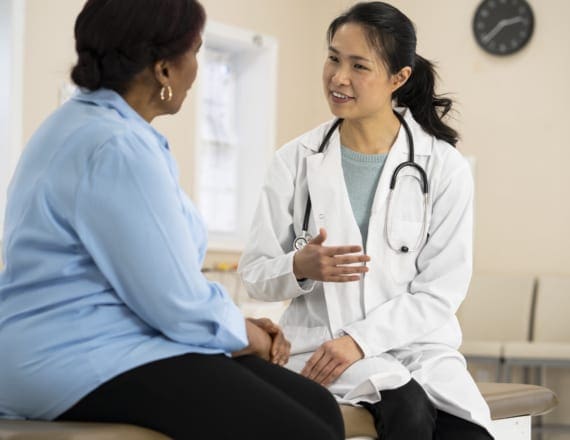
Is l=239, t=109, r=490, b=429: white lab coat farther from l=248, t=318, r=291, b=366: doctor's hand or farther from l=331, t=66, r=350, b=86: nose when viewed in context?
l=248, t=318, r=291, b=366: doctor's hand

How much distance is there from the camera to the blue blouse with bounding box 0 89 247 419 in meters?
1.28

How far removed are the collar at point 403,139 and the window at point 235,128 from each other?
3808mm

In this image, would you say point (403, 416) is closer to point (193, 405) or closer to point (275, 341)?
point (275, 341)

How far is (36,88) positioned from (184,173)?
116 centimetres

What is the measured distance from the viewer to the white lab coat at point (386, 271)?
194cm

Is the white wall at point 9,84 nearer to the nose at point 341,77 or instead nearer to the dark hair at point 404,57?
the dark hair at point 404,57

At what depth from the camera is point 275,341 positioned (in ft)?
5.16

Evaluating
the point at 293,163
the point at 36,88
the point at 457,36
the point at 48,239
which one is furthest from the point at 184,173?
the point at 48,239

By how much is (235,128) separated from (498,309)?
2.24 m

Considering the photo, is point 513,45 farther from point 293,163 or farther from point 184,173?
point 293,163

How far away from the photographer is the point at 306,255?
6.11 feet

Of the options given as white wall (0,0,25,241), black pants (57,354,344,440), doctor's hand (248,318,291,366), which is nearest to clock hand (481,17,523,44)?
white wall (0,0,25,241)

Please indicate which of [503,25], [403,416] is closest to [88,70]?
[403,416]

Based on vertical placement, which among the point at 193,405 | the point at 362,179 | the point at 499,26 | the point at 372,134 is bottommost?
the point at 193,405
